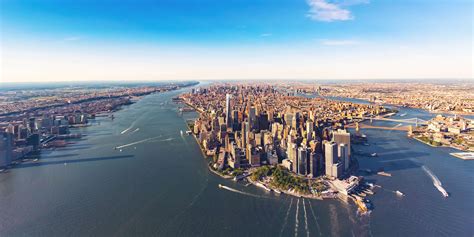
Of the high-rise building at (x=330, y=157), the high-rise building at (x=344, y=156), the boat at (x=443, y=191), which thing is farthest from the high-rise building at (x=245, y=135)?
the boat at (x=443, y=191)

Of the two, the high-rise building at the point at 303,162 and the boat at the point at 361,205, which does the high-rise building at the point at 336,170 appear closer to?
the high-rise building at the point at 303,162

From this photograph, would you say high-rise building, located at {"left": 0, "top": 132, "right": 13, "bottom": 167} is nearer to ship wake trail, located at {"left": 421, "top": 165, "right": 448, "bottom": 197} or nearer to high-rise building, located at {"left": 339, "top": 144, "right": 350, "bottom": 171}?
high-rise building, located at {"left": 339, "top": 144, "right": 350, "bottom": 171}

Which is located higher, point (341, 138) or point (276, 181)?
point (341, 138)

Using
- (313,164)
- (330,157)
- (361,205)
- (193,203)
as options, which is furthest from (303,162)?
(193,203)

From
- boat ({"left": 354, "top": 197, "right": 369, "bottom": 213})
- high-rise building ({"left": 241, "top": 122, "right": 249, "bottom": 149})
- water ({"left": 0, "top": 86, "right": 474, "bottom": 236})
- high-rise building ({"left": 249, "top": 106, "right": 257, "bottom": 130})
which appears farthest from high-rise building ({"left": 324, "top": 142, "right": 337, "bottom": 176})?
high-rise building ({"left": 249, "top": 106, "right": 257, "bottom": 130})

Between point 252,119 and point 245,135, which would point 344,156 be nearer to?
point 245,135

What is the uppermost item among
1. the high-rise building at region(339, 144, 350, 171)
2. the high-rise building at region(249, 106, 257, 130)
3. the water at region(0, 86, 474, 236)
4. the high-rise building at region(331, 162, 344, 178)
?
the high-rise building at region(249, 106, 257, 130)

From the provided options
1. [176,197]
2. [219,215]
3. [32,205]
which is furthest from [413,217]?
[32,205]

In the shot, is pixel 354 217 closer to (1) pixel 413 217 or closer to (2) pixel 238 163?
(1) pixel 413 217

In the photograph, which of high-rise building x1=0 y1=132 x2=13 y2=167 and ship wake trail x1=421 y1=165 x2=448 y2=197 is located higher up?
high-rise building x1=0 y1=132 x2=13 y2=167
